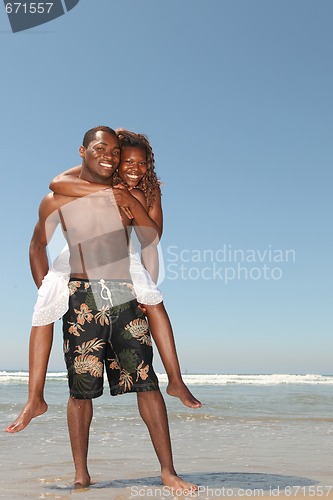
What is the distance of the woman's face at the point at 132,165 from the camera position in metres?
3.53

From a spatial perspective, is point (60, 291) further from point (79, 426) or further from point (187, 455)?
point (187, 455)

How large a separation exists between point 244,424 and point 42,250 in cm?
576

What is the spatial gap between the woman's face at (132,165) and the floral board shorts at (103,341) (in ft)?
2.24

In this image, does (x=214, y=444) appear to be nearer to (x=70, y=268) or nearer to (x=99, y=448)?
(x=99, y=448)

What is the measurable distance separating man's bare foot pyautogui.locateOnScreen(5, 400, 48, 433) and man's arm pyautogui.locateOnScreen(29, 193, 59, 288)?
2.46 feet

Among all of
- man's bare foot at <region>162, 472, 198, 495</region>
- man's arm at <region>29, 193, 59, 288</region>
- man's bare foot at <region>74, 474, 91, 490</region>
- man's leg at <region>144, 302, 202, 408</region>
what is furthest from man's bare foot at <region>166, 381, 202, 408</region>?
man's arm at <region>29, 193, 59, 288</region>

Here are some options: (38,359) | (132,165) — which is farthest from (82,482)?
(132,165)

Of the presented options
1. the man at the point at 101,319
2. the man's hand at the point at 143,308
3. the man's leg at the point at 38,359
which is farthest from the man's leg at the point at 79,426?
the man's hand at the point at 143,308

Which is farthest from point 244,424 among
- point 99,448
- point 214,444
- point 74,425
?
point 74,425

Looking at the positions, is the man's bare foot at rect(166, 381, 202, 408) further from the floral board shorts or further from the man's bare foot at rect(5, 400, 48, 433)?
the man's bare foot at rect(5, 400, 48, 433)

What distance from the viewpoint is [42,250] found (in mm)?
3670

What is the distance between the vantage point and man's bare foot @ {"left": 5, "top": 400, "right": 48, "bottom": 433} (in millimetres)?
3248

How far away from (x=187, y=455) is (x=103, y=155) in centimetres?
318

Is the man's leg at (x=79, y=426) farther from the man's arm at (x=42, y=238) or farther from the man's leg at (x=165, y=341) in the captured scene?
the man's arm at (x=42, y=238)
